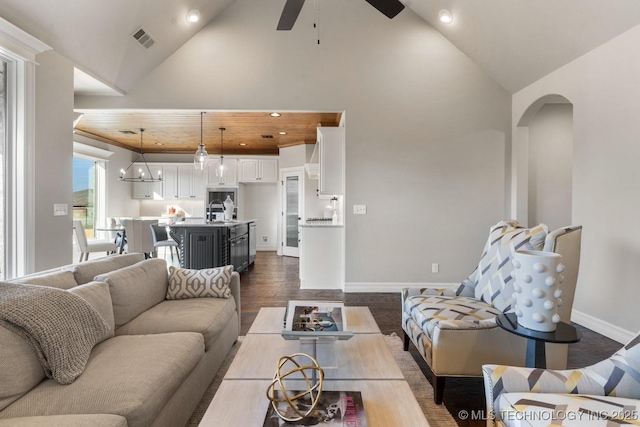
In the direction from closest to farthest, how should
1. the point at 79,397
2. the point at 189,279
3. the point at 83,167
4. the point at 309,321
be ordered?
the point at 79,397, the point at 309,321, the point at 189,279, the point at 83,167

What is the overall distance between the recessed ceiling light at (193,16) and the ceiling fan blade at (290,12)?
5.71 ft

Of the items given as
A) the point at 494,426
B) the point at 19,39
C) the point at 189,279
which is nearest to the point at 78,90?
the point at 19,39

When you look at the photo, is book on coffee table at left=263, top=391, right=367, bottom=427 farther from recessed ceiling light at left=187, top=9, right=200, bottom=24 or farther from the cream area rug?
recessed ceiling light at left=187, top=9, right=200, bottom=24

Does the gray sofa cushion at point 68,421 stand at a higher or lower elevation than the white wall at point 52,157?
lower

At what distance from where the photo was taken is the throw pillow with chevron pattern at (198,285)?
98.3 inches

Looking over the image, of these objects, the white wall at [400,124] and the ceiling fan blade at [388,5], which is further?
the white wall at [400,124]

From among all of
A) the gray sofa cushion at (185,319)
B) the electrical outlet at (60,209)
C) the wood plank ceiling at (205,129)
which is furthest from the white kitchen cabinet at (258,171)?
the gray sofa cushion at (185,319)

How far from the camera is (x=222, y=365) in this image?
2.31 metres

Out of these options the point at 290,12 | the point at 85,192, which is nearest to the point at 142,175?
the point at 85,192

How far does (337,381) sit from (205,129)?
19.3 feet

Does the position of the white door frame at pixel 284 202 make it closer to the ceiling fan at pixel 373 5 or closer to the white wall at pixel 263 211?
the white wall at pixel 263 211

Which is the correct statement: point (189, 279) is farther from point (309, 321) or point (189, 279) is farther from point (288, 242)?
point (288, 242)

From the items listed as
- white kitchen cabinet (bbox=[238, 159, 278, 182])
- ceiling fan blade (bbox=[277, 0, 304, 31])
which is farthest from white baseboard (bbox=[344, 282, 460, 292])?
white kitchen cabinet (bbox=[238, 159, 278, 182])

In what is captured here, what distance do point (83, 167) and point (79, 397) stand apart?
24.4 ft
